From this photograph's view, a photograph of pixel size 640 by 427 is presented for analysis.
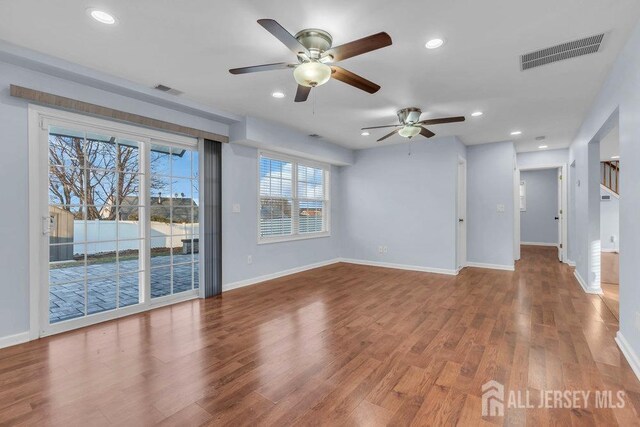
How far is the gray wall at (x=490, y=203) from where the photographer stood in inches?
237

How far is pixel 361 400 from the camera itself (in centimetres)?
195

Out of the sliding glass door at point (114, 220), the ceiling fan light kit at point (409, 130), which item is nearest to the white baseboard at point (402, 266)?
the ceiling fan light kit at point (409, 130)

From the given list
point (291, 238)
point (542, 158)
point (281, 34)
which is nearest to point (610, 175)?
point (542, 158)

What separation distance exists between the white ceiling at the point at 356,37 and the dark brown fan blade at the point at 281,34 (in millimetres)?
229

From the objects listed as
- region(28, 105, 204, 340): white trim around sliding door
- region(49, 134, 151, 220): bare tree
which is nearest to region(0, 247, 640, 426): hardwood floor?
region(28, 105, 204, 340): white trim around sliding door

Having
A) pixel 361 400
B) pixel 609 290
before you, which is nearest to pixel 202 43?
pixel 361 400

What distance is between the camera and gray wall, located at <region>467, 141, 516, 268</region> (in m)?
6.02

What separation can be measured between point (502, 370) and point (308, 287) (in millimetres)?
2942

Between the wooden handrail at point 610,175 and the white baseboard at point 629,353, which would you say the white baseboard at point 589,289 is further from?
the wooden handrail at point 610,175

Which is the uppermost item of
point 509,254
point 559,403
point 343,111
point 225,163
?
point 343,111

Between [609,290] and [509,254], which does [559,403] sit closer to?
[609,290]

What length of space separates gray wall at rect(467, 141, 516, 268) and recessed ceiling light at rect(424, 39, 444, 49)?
14.5ft

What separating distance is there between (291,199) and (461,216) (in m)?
3.44

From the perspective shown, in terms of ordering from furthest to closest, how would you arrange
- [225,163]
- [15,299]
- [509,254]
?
[509,254]
[225,163]
[15,299]
